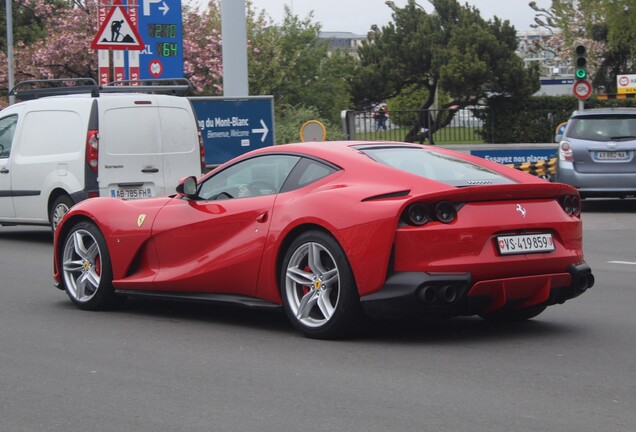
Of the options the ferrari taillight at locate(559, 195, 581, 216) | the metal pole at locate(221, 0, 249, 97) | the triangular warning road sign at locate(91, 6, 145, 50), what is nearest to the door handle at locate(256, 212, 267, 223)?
the ferrari taillight at locate(559, 195, 581, 216)

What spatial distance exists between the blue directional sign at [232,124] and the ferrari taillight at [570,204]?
37.6 feet

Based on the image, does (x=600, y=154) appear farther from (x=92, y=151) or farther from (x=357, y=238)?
(x=357, y=238)

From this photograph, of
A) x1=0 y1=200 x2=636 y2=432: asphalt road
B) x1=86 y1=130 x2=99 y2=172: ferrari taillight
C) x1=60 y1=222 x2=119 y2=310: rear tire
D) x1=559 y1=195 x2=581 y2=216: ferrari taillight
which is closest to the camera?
x1=0 y1=200 x2=636 y2=432: asphalt road

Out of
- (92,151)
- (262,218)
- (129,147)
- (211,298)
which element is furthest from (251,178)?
(129,147)

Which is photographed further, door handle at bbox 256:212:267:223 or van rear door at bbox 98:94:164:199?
van rear door at bbox 98:94:164:199

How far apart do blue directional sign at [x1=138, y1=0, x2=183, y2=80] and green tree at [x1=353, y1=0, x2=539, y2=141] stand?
733 inches

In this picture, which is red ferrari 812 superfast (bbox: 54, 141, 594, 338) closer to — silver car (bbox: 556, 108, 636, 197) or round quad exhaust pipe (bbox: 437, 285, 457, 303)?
round quad exhaust pipe (bbox: 437, 285, 457, 303)

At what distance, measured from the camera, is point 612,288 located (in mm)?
10180

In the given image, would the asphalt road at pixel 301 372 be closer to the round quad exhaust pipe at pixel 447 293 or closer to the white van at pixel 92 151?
the round quad exhaust pipe at pixel 447 293

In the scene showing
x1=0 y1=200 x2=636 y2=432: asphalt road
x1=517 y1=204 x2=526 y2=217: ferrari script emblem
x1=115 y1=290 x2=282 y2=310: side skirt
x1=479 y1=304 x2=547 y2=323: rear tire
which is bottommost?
x1=0 y1=200 x2=636 y2=432: asphalt road

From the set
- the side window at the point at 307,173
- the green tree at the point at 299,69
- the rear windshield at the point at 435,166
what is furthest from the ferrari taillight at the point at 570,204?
the green tree at the point at 299,69

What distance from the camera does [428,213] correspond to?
6.95m

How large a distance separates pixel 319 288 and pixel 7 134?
30.0 ft

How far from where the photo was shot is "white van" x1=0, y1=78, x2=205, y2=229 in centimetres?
1405
